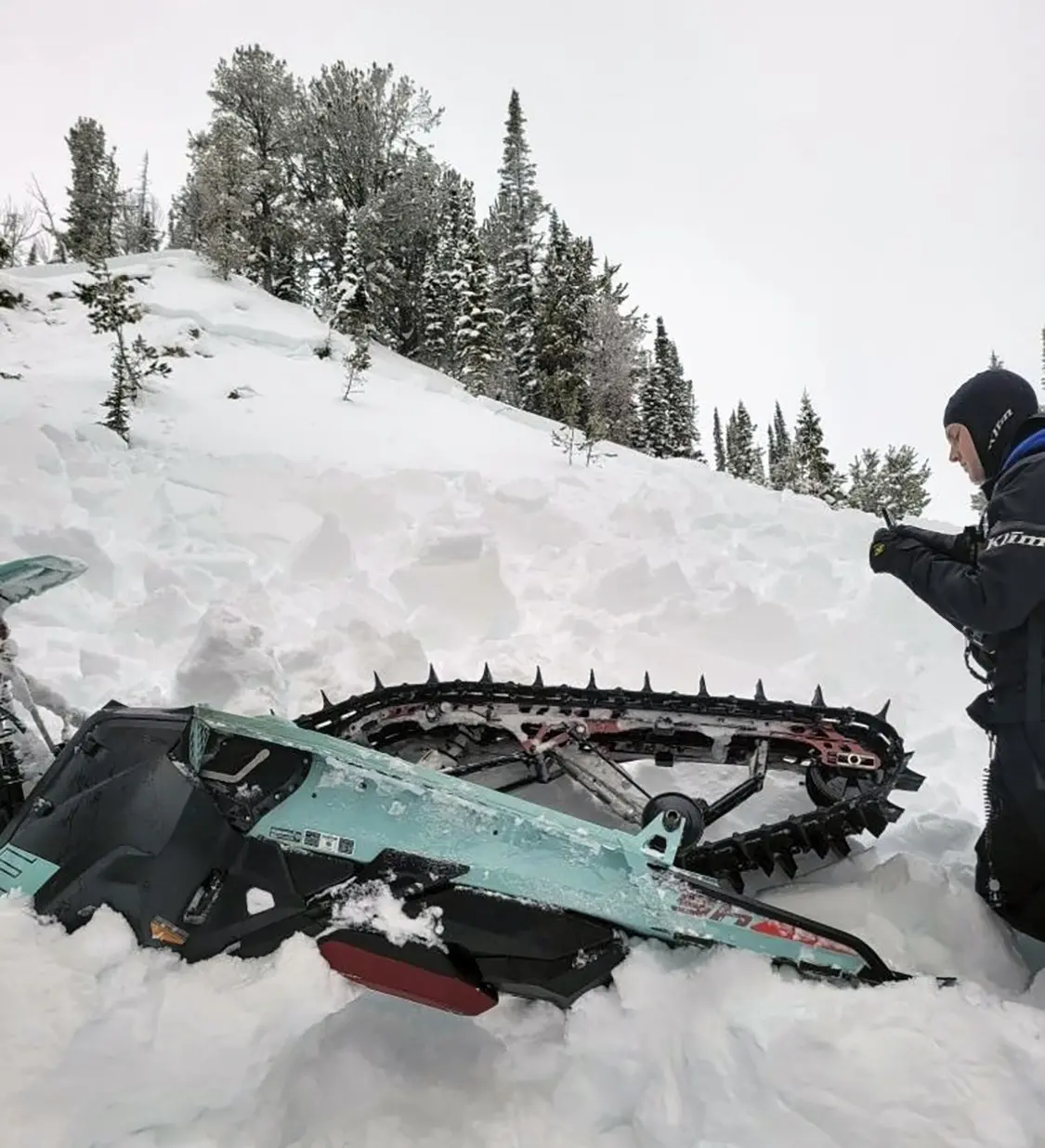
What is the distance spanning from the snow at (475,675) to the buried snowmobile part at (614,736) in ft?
1.13

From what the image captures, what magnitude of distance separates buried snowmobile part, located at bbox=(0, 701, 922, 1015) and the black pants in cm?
73

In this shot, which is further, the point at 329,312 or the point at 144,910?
the point at 329,312

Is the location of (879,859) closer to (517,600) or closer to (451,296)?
(517,600)

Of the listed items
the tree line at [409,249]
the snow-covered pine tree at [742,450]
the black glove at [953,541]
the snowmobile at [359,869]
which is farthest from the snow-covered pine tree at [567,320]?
the snowmobile at [359,869]

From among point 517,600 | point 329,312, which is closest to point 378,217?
point 329,312

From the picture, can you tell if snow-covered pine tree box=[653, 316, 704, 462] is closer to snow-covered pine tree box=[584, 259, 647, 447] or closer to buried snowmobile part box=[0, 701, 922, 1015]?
snow-covered pine tree box=[584, 259, 647, 447]

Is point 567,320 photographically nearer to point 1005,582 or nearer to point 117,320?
point 117,320

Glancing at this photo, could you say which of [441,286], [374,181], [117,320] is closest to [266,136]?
[374,181]

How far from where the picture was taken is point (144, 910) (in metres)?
2.34

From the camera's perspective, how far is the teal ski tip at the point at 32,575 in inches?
115

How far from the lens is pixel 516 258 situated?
36.7m

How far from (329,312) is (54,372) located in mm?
14408

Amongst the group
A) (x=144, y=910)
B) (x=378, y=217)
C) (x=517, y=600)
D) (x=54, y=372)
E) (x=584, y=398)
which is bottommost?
(x=144, y=910)

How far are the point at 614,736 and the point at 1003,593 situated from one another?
1808mm
